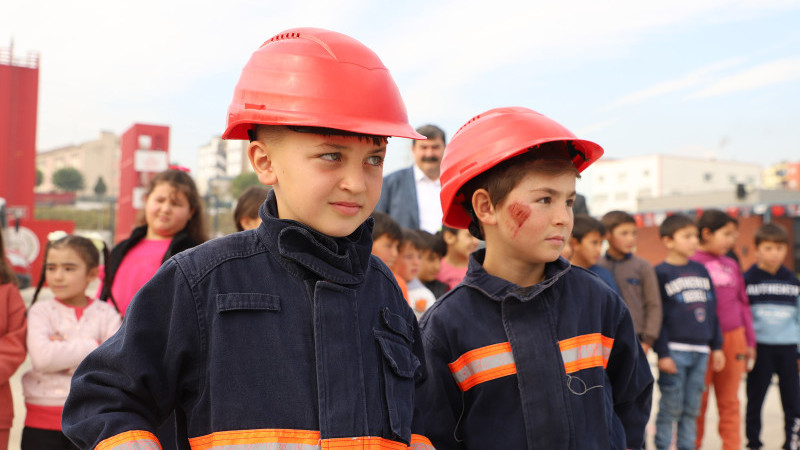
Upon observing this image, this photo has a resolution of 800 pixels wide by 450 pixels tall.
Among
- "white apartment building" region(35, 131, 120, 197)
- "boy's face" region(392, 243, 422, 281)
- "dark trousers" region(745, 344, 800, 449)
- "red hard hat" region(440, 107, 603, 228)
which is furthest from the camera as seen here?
"white apartment building" region(35, 131, 120, 197)

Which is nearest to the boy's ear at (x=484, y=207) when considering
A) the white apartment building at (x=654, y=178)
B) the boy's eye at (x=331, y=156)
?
the boy's eye at (x=331, y=156)

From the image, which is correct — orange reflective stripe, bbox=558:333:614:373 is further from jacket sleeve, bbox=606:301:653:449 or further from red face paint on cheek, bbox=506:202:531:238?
red face paint on cheek, bbox=506:202:531:238

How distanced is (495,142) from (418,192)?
3158mm

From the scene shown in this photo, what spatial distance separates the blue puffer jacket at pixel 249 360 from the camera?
1179 mm

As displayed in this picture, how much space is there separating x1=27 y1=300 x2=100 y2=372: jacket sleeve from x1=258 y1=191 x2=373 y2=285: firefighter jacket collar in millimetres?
2183

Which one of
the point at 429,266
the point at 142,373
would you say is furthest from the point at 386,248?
the point at 142,373

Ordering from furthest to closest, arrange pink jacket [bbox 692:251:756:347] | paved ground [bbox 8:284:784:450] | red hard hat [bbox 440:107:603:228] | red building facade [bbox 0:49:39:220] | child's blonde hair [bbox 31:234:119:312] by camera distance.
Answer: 1. red building facade [bbox 0:49:39:220]
2. pink jacket [bbox 692:251:756:347]
3. paved ground [bbox 8:284:784:450]
4. child's blonde hair [bbox 31:234:119:312]
5. red hard hat [bbox 440:107:603:228]

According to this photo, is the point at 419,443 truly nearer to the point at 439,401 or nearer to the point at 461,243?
the point at 439,401

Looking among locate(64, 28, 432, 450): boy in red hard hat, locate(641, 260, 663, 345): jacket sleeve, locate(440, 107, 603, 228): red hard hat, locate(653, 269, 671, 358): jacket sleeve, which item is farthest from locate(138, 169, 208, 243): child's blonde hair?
locate(653, 269, 671, 358): jacket sleeve

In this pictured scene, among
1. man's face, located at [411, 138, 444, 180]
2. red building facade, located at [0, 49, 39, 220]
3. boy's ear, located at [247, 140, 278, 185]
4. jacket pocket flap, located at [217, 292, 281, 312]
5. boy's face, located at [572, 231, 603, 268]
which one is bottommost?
jacket pocket flap, located at [217, 292, 281, 312]

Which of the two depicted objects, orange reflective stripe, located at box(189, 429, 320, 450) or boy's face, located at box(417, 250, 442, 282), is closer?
orange reflective stripe, located at box(189, 429, 320, 450)

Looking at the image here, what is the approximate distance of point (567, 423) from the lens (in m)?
1.70

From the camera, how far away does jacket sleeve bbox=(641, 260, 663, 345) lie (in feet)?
15.3

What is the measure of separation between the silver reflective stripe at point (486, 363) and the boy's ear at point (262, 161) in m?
0.77
